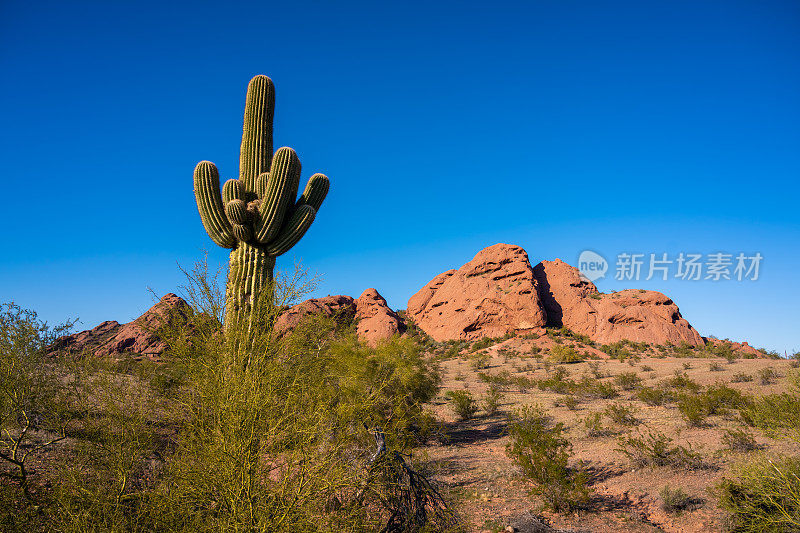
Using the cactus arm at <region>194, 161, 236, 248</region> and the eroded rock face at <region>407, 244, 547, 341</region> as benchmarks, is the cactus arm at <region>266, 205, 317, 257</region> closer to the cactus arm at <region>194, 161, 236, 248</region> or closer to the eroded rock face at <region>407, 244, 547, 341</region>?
the cactus arm at <region>194, 161, 236, 248</region>

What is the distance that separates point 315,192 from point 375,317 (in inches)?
1289

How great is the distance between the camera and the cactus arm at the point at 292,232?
29.0 ft

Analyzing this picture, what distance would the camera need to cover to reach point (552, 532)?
5391 millimetres

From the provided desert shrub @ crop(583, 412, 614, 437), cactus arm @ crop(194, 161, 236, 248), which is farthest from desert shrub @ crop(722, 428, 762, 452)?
cactus arm @ crop(194, 161, 236, 248)

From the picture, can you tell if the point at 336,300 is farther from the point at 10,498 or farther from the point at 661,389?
the point at 10,498

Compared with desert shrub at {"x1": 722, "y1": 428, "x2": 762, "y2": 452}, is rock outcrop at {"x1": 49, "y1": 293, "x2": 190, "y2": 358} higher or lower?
higher

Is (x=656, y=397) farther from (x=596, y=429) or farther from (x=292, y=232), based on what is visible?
(x=292, y=232)

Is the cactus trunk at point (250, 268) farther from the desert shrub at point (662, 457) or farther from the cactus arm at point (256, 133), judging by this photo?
the desert shrub at point (662, 457)

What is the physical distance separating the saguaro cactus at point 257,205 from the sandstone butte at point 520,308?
85.4 feet

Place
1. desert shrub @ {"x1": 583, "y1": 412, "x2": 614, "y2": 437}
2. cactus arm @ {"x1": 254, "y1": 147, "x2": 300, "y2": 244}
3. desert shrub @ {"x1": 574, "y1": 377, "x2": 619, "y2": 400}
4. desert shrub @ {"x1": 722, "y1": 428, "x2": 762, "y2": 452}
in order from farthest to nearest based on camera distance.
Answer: desert shrub @ {"x1": 574, "y1": 377, "x2": 619, "y2": 400}
desert shrub @ {"x1": 583, "y1": 412, "x2": 614, "y2": 437}
cactus arm @ {"x1": 254, "y1": 147, "x2": 300, "y2": 244}
desert shrub @ {"x1": 722, "y1": 428, "x2": 762, "y2": 452}

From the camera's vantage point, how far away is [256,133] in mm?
9695

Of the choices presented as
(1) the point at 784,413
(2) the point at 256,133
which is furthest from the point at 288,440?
(2) the point at 256,133

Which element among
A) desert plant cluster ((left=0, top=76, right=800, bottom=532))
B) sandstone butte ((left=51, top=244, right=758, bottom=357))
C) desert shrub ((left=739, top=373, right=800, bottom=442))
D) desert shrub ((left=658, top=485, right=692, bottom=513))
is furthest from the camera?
sandstone butte ((left=51, top=244, right=758, bottom=357))

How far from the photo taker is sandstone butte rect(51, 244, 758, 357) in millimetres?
37688
